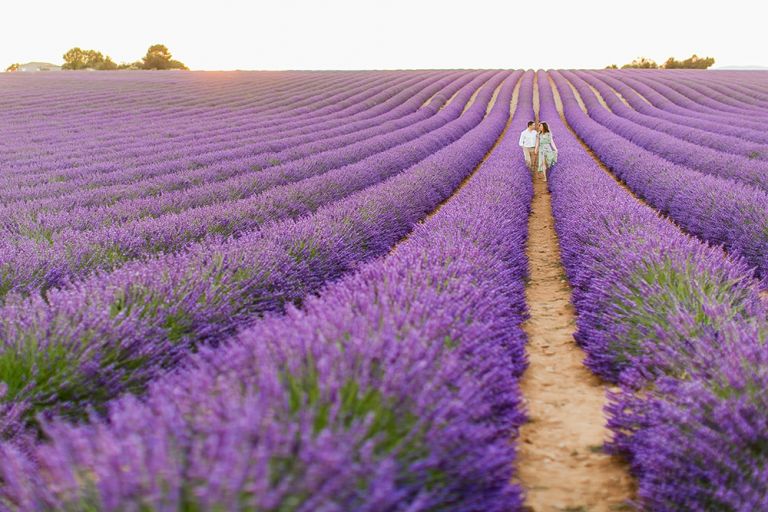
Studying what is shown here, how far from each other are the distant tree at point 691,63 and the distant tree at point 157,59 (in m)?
Result: 48.8

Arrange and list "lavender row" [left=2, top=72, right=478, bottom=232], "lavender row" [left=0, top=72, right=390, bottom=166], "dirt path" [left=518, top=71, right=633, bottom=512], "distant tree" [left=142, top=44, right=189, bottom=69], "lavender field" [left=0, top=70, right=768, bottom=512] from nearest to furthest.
Answer: "lavender field" [left=0, top=70, right=768, bottom=512] → "dirt path" [left=518, top=71, right=633, bottom=512] → "lavender row" [left=2, top=72, right=478, bottom=232] → "lavender row" [left=0, top=72, right=390, bottom=166] → "distant tree" [left=142, top=44, right=189, bottom=69]

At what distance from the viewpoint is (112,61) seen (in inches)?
2314

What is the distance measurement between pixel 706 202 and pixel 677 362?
463cm

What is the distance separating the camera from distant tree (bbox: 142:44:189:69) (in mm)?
57969

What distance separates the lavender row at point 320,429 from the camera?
1195 millimetres

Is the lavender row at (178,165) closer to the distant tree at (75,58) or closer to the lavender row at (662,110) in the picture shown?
the lavender row at (662,110)

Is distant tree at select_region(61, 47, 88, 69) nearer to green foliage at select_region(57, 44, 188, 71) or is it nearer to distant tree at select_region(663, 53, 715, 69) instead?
green foliage at select_region(57, 44, 188, 71)

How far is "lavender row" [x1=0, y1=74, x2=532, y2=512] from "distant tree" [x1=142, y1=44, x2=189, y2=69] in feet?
205

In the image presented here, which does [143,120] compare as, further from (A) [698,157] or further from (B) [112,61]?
(B) [112,61]

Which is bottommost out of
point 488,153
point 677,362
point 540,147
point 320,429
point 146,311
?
point 677,362

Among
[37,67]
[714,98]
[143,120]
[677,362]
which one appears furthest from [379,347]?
[37,67]

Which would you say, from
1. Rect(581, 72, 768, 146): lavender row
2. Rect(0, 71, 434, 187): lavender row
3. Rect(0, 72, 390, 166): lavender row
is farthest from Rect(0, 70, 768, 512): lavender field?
Rect(581, 72, 768, 146): lavender row

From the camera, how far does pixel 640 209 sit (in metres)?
5.54

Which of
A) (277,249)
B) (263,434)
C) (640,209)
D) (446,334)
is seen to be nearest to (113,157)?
(277,249)
